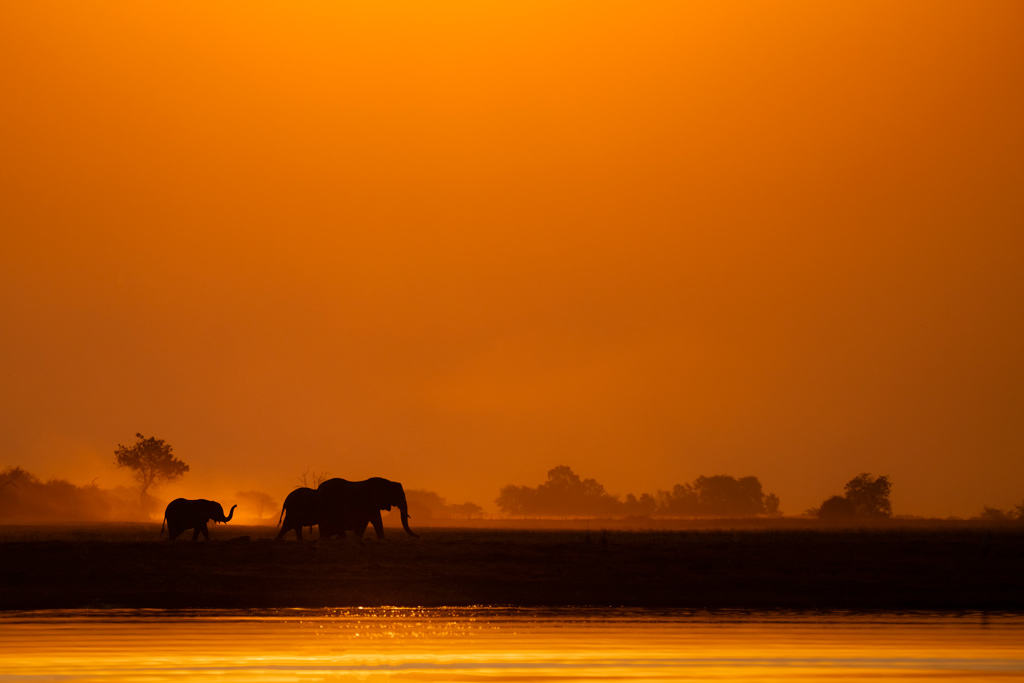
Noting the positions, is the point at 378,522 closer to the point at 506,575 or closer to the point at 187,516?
the point at 187,516

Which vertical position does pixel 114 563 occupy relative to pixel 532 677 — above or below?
above

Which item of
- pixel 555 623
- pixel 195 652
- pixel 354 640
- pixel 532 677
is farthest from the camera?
pixel 555 623

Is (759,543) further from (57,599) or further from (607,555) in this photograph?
(57,599)

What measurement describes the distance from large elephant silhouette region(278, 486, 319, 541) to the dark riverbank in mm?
5253

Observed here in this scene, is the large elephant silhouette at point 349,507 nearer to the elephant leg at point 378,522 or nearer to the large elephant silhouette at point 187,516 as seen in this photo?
the elephant leg at point 378,522

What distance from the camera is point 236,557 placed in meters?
46.9

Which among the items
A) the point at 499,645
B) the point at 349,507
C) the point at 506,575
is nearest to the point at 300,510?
the point at 349,507

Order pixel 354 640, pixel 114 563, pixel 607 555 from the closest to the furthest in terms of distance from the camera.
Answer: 1. pixel 354 640
2. pixel 114 563
3. pixel 607 555

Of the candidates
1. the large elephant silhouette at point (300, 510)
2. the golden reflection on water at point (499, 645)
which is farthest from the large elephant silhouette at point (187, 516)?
the golden reflection on water at point (499, 645)

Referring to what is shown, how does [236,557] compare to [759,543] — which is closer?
[236,557]

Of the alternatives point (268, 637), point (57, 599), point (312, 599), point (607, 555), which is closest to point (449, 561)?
point (607, 555)

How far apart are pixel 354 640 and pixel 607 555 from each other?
2213 centimetres

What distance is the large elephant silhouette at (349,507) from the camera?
58125 millimetres

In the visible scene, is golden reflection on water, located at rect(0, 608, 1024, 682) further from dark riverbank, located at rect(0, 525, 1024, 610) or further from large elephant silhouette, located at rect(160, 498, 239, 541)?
large elephant silhouette, located at rect(160, 498, 239, 541)
